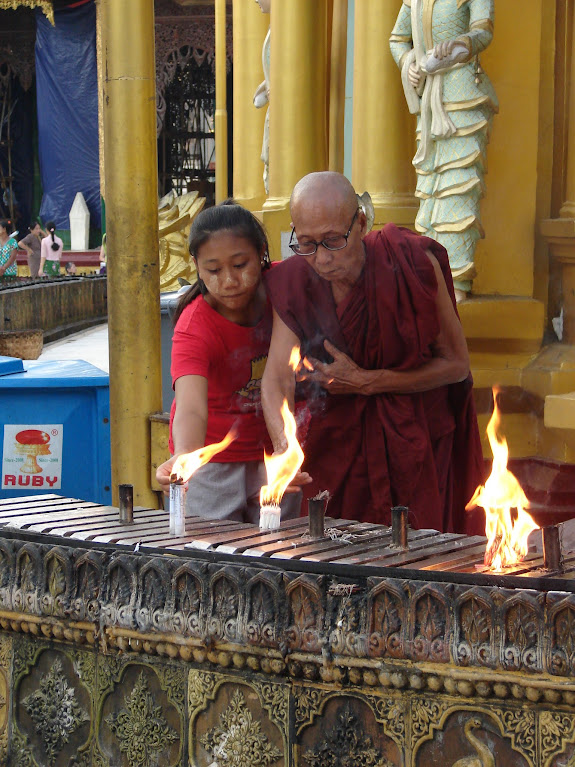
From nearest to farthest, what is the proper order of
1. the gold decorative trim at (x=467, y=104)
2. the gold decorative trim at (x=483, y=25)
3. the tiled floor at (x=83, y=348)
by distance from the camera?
the gold decorative trim at (x=483, y=25), the gold decorative trim at (x=467, y=104), the tiled floor at (x=83, y=348)

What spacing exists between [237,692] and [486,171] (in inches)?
133

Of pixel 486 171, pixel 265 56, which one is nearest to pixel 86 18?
pixel 265 56

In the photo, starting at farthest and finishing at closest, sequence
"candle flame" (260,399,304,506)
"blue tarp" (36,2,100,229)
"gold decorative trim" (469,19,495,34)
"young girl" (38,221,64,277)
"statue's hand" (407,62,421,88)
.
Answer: "blue tarp" (36,2,100,229), "young girl" (38,221,64,277), "statue's hand" (407,62,421,88), "gold decorative trim" (469,19,495,34), "candle flame" (260,399,304,506)

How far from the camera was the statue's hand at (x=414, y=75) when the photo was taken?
532 cm

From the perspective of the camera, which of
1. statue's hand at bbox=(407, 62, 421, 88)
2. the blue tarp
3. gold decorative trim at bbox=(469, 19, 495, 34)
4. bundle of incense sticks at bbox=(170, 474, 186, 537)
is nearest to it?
bundle of incense sticks at bbox=(170, 474, 186, 537)

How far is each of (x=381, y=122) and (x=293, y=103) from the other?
4.34ft

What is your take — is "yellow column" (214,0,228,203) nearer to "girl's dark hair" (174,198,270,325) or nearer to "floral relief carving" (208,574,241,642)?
"girl's dark hair" (174,198,270,325)

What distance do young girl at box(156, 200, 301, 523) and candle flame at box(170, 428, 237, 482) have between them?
8cm

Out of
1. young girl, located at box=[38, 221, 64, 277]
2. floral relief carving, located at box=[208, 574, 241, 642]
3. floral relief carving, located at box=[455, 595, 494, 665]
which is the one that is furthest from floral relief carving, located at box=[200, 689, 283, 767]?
young girl, located at box=[38, 221, 64, 277]

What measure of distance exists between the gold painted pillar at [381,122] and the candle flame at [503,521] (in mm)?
3121

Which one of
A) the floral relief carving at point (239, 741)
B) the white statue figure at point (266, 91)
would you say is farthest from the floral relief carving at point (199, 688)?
the white statue figure at point (266, 91)

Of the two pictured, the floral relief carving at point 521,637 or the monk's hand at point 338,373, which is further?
the monk's hand at point 338,373

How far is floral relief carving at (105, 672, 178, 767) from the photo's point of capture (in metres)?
2.65

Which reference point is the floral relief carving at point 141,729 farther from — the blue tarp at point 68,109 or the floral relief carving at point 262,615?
the blue tarp at point 68,109
